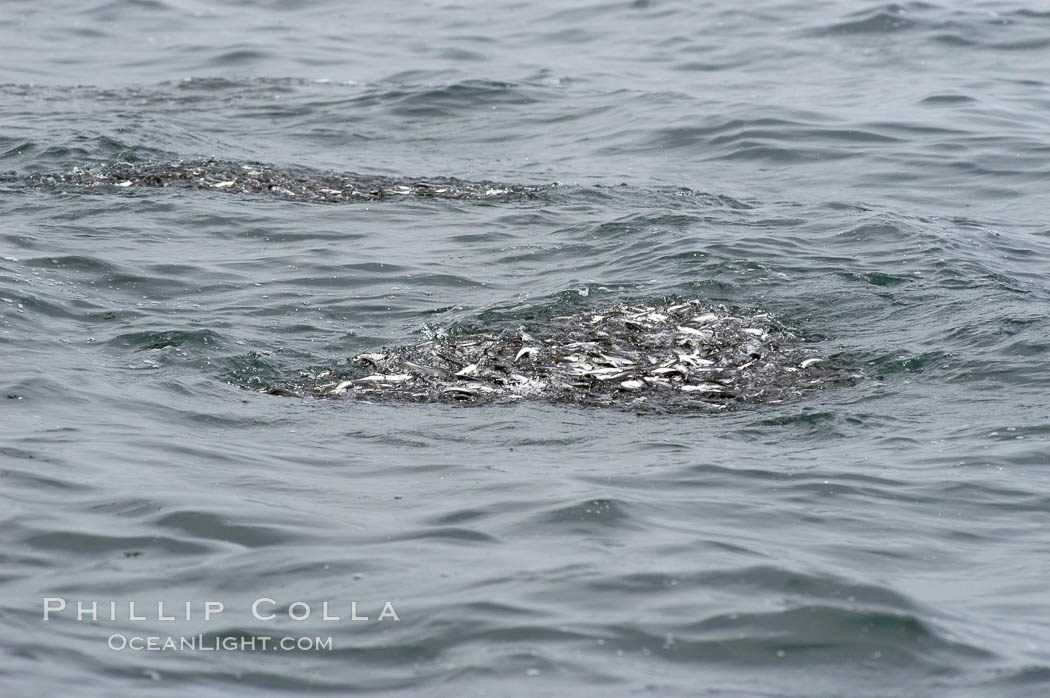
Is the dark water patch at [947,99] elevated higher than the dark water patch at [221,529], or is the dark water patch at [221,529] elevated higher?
the dark water patch at [947,99]

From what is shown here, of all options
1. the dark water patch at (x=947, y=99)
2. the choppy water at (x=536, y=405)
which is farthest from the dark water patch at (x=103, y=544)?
the dark water patch at (x=947, y=99)

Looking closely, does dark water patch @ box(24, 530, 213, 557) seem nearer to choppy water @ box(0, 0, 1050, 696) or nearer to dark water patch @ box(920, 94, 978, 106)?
choppy water @ box(0, 0, 1050, 696)

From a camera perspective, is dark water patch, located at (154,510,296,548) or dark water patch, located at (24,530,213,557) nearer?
dark water patch, located at (24,530,213,557)

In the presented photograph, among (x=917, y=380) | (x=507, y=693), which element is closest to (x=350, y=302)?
(x=917, y=380)

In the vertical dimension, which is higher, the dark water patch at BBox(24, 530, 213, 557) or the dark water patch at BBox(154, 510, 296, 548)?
the dark water patch at BBox(24, 530, 213, 557)

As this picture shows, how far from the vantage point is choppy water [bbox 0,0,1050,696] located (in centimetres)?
566

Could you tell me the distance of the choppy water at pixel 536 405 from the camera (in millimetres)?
5656

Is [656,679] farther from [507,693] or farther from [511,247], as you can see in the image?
[511,247]

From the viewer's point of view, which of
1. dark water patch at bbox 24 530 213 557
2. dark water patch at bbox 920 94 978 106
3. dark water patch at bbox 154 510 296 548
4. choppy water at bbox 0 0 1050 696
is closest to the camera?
choppy water at bbox 0 0 1050 696

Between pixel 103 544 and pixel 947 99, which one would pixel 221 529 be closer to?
pixel 103 544

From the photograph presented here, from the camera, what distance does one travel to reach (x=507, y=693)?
520 centimetres

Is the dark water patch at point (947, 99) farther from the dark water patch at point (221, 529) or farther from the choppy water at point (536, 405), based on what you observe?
the dark water patch at point (221, 529)

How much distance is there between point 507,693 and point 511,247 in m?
8.57

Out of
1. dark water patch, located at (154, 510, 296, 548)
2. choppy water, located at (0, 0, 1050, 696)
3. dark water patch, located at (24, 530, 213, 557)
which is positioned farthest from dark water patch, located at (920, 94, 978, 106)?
dark water patch, located at (24, 530, 213, 557)
